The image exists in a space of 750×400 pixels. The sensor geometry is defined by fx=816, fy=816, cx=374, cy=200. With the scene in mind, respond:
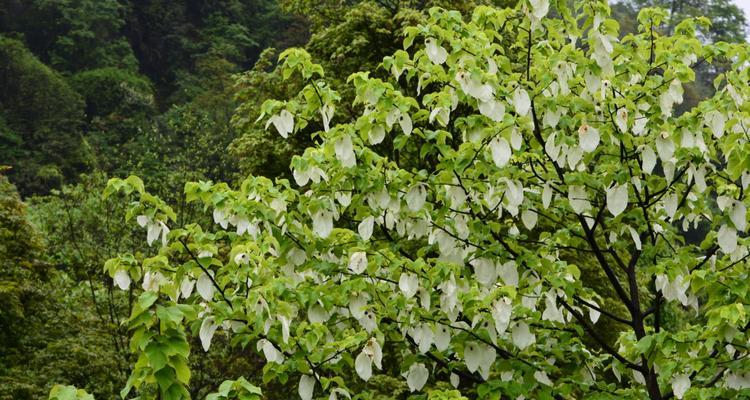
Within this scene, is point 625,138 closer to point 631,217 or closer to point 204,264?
point 631,217

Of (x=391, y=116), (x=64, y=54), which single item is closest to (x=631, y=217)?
(x=391, y=116)

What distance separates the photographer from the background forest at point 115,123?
9789 mm

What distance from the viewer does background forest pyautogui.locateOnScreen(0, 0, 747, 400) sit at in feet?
32.1

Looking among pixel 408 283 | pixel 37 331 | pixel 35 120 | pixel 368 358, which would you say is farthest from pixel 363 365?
pixel 35 120

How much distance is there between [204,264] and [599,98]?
2.24 metres

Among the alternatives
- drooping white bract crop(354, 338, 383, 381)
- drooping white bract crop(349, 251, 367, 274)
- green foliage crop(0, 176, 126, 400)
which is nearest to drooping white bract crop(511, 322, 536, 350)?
drooping white bract crop(354, 338, 383, 381)

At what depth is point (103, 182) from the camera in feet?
38.9

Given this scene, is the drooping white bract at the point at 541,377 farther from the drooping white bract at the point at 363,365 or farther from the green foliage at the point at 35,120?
the green foliage at the point at 35,120

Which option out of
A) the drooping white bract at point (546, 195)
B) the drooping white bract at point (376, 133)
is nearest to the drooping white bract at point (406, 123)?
the drooping white bract at point (376, 133)

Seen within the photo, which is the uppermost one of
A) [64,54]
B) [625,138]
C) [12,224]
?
[625,138]

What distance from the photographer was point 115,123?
118 ft

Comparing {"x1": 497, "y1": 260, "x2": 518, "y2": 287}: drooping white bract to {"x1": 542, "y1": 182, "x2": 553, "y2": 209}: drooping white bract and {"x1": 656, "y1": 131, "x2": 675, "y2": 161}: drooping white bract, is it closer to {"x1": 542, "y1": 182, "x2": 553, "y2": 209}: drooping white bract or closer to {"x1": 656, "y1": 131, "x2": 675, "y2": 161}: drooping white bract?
{"x1": 542, "y1": 182, "x2": 553, "y2": 209}: drooping white bract

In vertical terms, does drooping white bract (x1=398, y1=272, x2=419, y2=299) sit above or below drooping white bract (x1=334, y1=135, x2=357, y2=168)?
below

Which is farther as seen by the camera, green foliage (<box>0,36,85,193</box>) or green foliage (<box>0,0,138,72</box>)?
green foliage (<box>0,0,138,72</box>)
